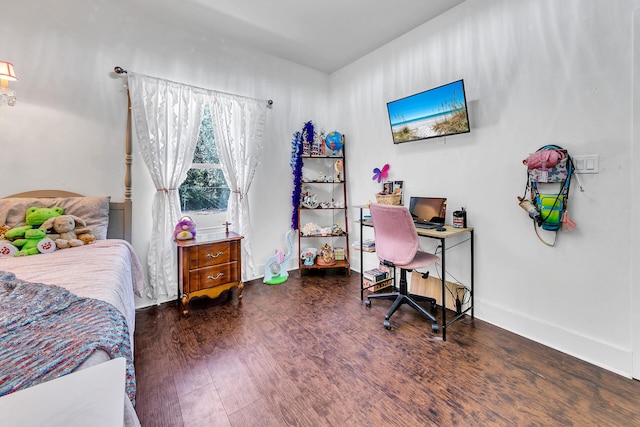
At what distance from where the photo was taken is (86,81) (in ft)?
7.47

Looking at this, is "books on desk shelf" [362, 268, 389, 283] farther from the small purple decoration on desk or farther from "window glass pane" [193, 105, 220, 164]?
"window glass pane" [193, 105, 220, 164]

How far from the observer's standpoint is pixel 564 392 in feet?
4.92

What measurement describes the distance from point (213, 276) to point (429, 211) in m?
2.22

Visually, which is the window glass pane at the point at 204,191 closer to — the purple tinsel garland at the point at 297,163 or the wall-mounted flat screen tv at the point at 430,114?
the purple tinsel garland at the point at 297,163

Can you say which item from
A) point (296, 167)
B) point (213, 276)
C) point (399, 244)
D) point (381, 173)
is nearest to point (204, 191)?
point (213, 276)

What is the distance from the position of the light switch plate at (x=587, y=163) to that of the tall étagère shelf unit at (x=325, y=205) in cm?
229

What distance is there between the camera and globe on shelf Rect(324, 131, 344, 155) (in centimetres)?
354

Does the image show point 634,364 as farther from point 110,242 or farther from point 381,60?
point 110,242

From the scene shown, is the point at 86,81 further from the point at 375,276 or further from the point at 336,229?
the point at 375,276

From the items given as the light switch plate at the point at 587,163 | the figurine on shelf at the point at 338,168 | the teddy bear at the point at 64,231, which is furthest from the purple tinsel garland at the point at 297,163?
the light switch plate at the point at 587,163

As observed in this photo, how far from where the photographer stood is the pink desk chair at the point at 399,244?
6.98 ft

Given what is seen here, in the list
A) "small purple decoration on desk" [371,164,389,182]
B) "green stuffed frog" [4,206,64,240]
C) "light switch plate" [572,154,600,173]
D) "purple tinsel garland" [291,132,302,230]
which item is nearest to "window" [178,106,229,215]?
"purple tinsel garland" [291,132,302,230]

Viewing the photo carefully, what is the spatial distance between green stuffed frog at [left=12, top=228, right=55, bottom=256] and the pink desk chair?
8.03ft

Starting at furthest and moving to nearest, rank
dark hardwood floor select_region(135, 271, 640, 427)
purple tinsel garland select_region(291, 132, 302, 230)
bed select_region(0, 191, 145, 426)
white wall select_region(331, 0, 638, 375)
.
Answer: purple tinsel garland select_region(291, 132, 302, 230) < white wall select_region(331, 0, 638, 375) < dark hardwood floor select_region(135, 271, 640, 427) < bed select_region(0, 191, 145, 426)
